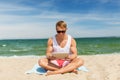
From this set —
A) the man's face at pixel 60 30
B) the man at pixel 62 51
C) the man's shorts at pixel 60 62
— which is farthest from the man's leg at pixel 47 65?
the man's face at pixel 60 30

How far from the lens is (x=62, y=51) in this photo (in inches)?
293

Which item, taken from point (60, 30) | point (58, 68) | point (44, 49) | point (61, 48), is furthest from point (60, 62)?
point (44, 49)

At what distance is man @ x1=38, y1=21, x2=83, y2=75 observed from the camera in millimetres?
7426

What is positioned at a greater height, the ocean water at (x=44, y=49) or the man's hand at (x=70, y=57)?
the man's hand at (x=70, y=57)

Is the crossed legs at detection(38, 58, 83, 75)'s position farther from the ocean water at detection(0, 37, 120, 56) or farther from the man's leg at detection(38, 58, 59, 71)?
the ocean water at detection(0, 37, 120, 56)

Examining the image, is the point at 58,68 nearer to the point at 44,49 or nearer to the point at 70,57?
the point at 70,57

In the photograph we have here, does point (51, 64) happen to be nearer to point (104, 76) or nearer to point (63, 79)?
point (63, 79)

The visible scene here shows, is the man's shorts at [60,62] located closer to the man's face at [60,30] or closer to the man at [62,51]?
the man at [62,51]

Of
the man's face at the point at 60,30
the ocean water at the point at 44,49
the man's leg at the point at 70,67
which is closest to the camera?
the man's face at the point at 60,30

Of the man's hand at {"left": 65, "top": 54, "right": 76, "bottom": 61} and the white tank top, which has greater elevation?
the white tank top

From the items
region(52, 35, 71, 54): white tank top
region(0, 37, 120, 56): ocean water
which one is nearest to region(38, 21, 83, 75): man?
region(52, 35, 71, 54): white tank top

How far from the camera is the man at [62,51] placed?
24.4ft

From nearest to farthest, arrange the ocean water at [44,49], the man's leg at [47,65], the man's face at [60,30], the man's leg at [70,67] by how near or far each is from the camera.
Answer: the man's face at [60,30], the man's leg at [70,67], the man's leg at [47,65], the ocean water at [44,49]

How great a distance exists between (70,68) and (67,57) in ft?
0.98
